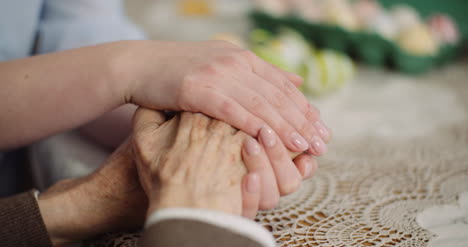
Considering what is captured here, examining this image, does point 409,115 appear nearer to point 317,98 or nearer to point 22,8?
point 317,98

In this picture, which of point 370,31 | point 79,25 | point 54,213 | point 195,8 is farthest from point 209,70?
point 195,8

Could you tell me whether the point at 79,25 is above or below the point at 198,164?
above

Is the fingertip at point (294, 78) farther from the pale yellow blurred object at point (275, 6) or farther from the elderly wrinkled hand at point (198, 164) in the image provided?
the pale yellow blurred object at point (275, 6)

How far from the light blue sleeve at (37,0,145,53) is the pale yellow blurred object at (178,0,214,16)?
0.81 m

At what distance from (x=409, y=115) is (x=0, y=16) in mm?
781

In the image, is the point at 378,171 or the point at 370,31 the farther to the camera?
the point at 370,31

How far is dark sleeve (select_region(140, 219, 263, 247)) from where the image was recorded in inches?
12.6

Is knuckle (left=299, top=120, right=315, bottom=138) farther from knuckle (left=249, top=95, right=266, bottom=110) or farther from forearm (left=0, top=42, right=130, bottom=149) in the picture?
forearm (left=0, top=42, right=130, bottom=149)

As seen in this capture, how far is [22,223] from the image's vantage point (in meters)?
0.45

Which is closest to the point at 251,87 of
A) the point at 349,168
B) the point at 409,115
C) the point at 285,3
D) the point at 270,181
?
the point at 270,181

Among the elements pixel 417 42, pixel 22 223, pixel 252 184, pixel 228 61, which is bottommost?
pixel 22 223

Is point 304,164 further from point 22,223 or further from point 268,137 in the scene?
point 22,223

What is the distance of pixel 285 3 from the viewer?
1352 mm

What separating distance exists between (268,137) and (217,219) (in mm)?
120
